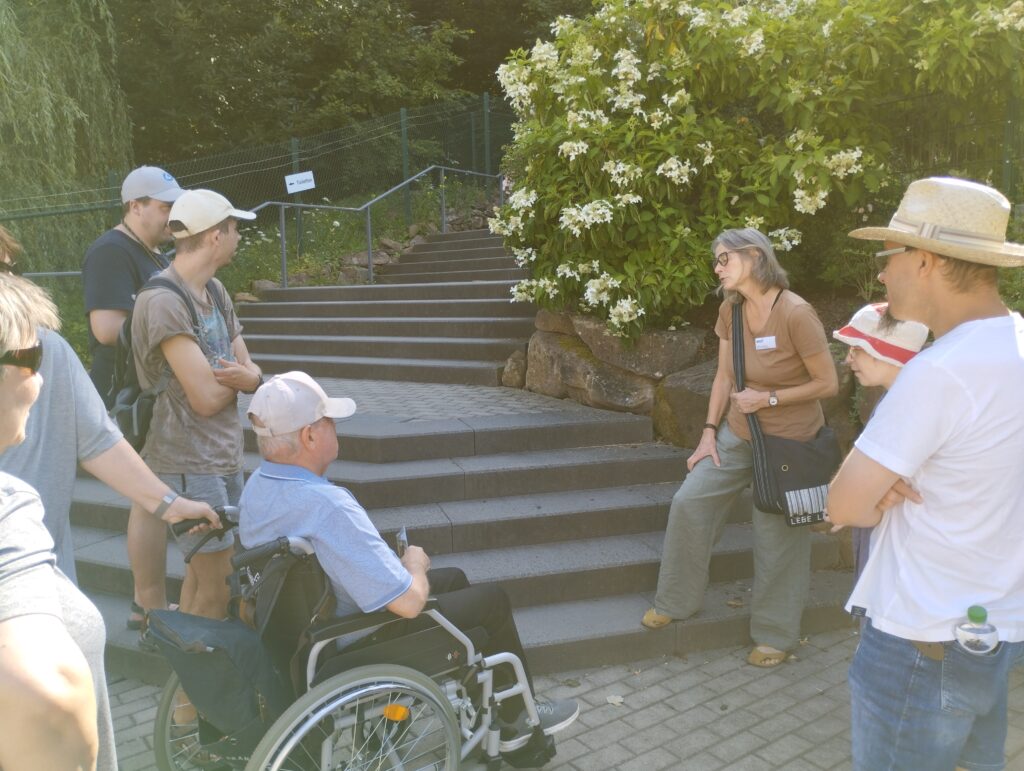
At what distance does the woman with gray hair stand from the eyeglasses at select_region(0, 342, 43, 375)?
278 cm

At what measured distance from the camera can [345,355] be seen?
8.37 m

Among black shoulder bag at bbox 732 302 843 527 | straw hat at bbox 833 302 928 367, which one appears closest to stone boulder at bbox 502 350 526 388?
black shoulder bag at bbox 732 302 843 527

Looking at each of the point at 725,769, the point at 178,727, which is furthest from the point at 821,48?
the point at 178,727

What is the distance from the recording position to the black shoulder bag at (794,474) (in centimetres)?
339

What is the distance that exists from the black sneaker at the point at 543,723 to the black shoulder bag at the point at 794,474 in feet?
4.02

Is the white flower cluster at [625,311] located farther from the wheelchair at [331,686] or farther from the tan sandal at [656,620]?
the wheelchair at [331,686]

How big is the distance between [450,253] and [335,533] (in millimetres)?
9452

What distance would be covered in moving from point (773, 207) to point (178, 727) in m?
4.49

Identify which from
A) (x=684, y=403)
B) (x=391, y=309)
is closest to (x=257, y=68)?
(x=391, y=309)

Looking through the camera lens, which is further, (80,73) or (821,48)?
(80,73)

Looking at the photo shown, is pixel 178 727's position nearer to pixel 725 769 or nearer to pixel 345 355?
pixel 725 769

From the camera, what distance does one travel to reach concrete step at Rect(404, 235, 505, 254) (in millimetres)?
11320

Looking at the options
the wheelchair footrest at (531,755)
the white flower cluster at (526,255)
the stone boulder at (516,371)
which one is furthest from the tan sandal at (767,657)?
the stone boulder at (516,371)

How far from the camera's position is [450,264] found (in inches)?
436
